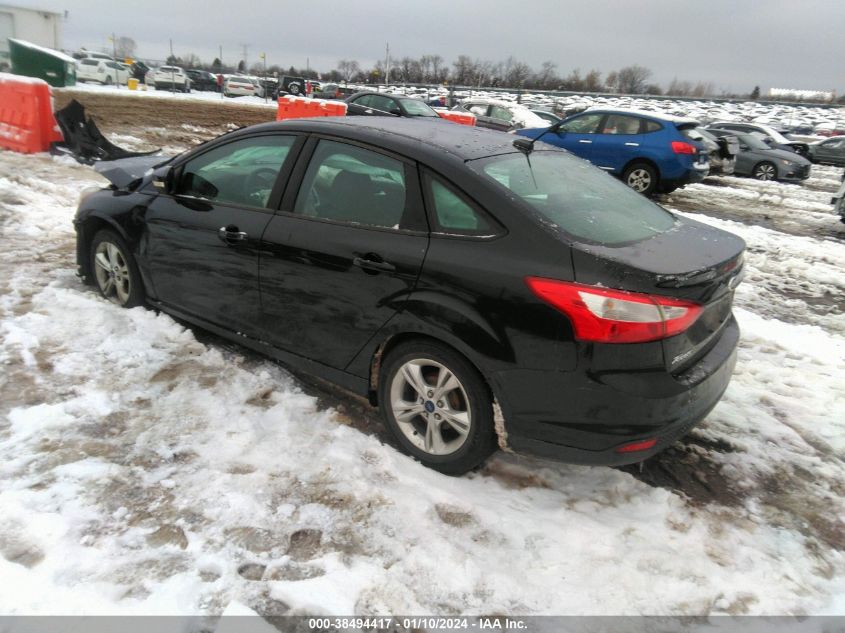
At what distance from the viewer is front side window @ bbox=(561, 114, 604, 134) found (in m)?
12.2

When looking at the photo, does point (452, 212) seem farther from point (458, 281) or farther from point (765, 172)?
point (765, 172)

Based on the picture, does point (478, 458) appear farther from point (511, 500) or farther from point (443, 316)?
point (443, 316)

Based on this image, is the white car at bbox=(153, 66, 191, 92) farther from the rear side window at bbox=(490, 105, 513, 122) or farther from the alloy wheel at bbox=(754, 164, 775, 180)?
the alloy wheel at bbox=(754, 164, 775, 180)

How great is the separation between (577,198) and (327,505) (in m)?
2.00

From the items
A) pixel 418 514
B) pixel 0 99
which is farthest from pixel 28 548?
pixel 0 99

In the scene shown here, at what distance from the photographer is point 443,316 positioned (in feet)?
9.10

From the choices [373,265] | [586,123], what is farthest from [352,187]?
[586,123]

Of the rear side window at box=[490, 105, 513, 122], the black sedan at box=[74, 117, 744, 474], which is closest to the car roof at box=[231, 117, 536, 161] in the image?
the black sedan at box=[74, 117, 744, 474]

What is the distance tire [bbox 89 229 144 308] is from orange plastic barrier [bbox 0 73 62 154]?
7234mm

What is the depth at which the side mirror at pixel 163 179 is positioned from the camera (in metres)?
4.01

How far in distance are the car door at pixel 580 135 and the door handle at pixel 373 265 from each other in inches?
396

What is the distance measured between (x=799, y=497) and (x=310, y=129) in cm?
335

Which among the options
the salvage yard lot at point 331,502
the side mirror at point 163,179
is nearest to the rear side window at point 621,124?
the salvage yard lot at point 331,502

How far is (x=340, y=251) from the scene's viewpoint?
10.3 ft
